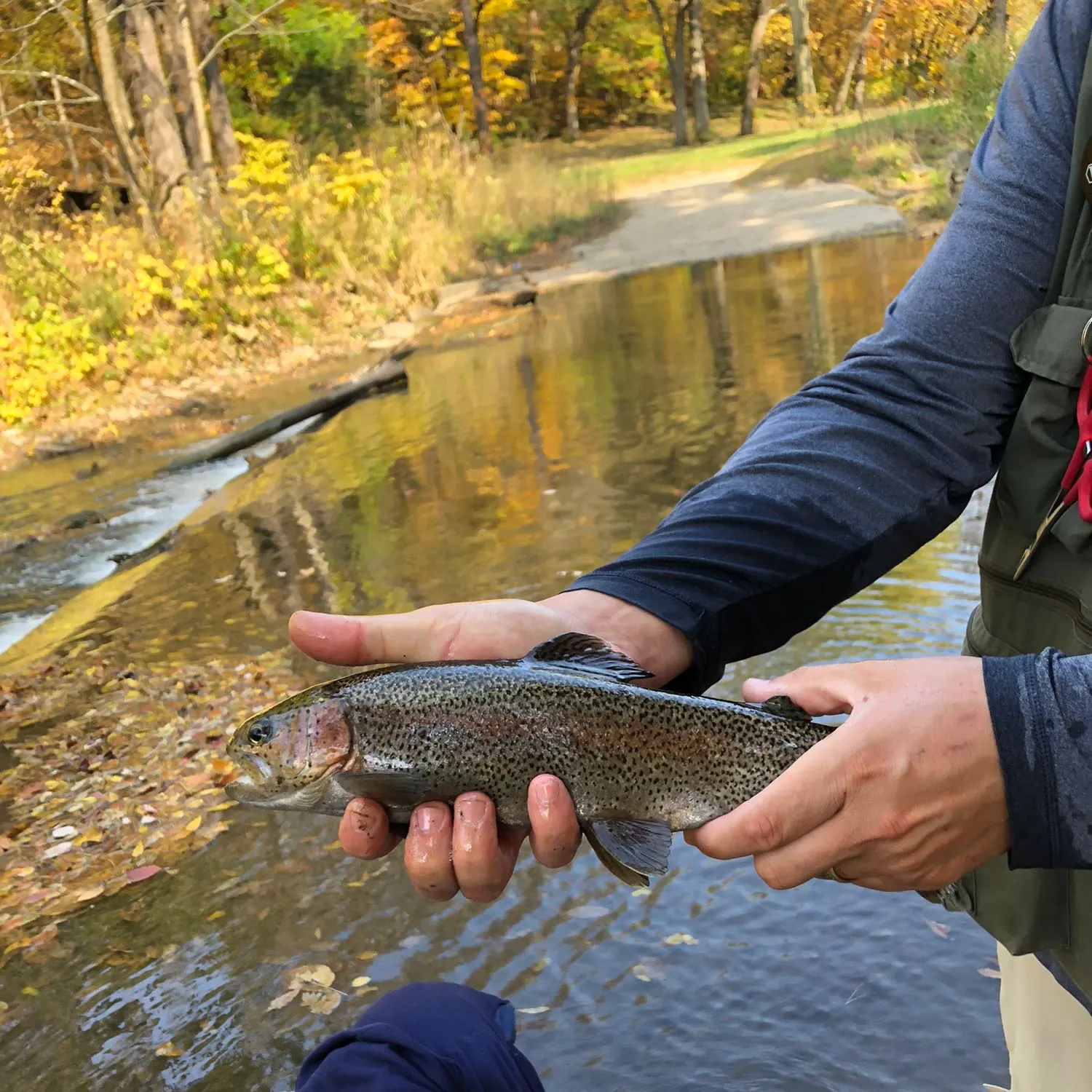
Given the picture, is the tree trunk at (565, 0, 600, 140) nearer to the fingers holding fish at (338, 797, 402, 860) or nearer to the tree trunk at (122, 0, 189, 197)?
the tree trunk at (122, 0, 189, 197)

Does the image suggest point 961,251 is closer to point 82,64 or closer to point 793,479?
point 793,479

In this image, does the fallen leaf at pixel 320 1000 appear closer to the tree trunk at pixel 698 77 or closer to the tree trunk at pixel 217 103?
the tree trunk at pixel 217 103

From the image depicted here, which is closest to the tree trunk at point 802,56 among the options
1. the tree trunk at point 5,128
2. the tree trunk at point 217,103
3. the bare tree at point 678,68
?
the bare tree at point 678,68

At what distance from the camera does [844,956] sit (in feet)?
12.2

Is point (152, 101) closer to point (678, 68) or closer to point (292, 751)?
point (292, 751)

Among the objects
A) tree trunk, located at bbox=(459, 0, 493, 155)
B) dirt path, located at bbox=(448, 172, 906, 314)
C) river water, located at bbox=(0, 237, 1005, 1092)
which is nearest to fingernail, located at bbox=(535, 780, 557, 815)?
river water, located at bbox=(0, 237, 1005, 1092)

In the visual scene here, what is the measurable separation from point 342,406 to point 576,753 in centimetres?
1192

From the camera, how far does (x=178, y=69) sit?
2256 centimetres

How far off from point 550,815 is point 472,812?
149mm

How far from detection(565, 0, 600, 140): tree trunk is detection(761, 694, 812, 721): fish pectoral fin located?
2072 inches

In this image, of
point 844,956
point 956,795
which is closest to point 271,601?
point 844,956

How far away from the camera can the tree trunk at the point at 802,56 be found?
47.1 m

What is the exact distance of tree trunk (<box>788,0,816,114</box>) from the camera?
47094 millimetres

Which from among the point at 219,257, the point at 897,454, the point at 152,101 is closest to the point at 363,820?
the point at 897,454
